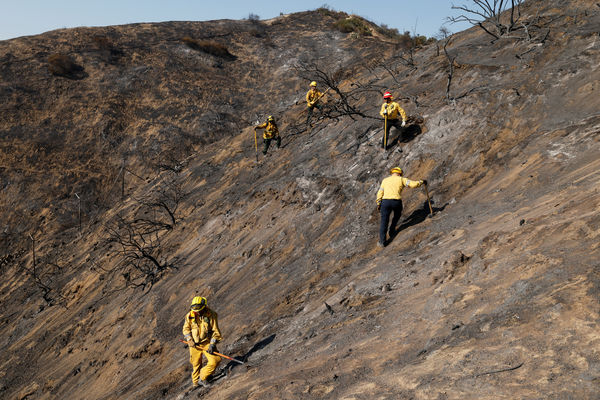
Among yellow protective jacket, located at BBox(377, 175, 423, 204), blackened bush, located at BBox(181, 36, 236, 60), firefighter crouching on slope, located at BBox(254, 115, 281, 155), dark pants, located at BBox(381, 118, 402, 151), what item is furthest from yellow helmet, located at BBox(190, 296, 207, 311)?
blackened bush, located at BBox(181, 36, 236, 60)

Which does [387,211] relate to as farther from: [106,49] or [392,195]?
[106,49]

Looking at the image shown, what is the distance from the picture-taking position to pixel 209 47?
3180cm

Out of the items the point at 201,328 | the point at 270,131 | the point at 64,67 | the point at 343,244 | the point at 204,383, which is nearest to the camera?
the point at 204,383

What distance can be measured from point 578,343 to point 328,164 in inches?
348

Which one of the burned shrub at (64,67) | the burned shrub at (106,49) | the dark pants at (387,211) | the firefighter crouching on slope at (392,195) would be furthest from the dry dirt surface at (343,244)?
the burned shrub at (106,49)

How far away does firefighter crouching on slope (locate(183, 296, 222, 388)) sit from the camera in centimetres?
627

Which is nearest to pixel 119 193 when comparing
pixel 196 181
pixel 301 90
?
pixel 196 181

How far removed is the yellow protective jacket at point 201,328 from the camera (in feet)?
21.6

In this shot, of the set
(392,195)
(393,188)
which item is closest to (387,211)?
→ (392,195)

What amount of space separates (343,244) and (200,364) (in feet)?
12.6

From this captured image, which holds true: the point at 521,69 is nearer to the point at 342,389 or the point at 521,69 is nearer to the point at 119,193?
the point at 342,389

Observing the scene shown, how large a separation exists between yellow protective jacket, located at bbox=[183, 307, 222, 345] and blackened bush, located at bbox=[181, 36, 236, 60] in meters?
28.8

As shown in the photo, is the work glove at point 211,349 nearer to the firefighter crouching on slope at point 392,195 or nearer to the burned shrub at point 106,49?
the firefighter crouching on slope at point 392,195

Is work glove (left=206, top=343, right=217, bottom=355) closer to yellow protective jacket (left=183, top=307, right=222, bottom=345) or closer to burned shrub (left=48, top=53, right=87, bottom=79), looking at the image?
yellow protective jacket (left=183, top=307, right=222, bottom=345)
